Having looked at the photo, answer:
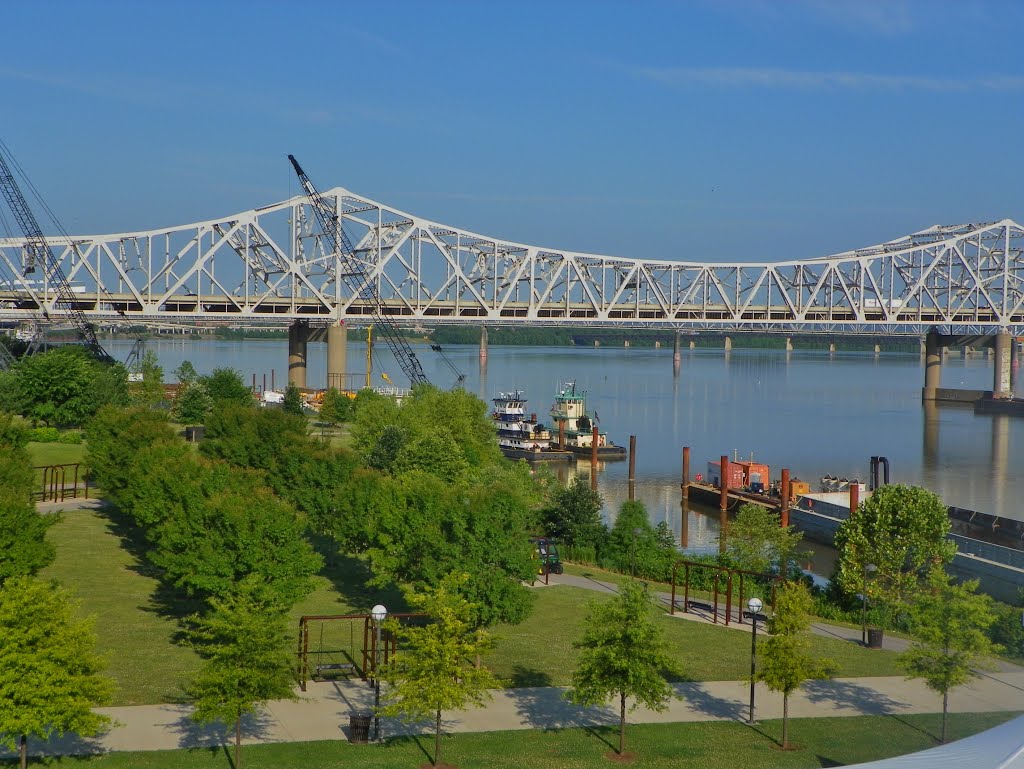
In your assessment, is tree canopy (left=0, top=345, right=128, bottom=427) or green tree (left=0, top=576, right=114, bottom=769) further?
tree canopy (left=0, top=345, right=128, bottom=427)

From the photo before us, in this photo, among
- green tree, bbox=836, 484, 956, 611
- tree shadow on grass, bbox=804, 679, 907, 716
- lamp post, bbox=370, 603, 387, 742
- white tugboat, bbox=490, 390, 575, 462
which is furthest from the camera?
white tugboat, bbox=490, 390, 575, 462

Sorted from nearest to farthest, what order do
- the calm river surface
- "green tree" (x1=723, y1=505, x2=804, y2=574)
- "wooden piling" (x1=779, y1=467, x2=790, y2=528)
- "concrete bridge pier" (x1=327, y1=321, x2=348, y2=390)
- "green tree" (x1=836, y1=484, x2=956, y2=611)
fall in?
1. "green tree" (x1=836, y1=484, x2=956, y2=611)
2. "green tree" (x1=723, y1=505, x2=804, y2=574)
3. "wooden piling" (x1=779, y1=467, x2=790, y2=528)
4. the calm river surface
5. "concrete bridge pier" (x1=327, y1=321, x2=348, y2=390)

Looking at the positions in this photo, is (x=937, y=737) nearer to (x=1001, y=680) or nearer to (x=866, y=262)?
(x=1001, y=680)

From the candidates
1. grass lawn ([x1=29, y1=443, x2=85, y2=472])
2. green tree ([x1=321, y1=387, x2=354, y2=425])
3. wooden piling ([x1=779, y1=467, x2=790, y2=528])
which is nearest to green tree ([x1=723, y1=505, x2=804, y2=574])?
wooden piling ([x1=779, y1=467, x2=790, y2=528])

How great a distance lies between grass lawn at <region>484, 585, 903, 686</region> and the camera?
2128 centimetres

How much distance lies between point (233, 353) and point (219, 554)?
172 metres

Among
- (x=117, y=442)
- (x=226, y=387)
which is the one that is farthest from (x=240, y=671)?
(x=226, y=387)

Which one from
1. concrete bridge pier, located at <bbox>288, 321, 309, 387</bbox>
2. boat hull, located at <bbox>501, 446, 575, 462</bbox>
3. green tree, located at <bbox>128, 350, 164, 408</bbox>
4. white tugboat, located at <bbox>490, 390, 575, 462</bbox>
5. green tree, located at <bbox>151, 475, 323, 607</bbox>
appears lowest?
boat hull, located at <bbox>501, 446, 575, 462</bbox>

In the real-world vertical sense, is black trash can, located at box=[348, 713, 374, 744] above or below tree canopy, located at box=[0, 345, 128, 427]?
below

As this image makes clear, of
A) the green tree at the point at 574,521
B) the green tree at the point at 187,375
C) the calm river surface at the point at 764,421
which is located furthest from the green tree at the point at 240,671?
the green tree at the point at 187,375

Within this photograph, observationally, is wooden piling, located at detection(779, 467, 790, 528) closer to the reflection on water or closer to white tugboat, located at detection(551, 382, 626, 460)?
the reflection on water

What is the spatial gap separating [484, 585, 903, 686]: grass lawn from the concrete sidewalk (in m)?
0.67

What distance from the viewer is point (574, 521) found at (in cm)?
3519

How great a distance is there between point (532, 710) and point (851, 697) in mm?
5423
